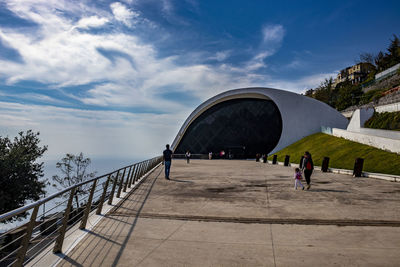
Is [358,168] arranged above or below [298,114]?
below

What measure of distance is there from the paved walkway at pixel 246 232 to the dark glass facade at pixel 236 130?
1338 inches

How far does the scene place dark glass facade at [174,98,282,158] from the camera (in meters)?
42.4

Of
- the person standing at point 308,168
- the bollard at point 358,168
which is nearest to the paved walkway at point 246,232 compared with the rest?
the person standing at point 308,168

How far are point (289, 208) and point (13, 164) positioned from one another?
75.7 ft

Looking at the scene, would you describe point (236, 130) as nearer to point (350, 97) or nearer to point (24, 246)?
point (350, 97)

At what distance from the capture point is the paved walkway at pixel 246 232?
3869mm

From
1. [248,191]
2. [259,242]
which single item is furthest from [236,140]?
[259,242]

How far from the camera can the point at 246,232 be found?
5109 mm

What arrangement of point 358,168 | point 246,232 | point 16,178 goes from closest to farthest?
point 246,232 → point 358,168 → point 16,178

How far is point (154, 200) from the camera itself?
8.27 metres

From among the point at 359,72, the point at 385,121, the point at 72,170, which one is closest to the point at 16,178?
the point at 72,170

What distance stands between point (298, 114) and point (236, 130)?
31.1 ft

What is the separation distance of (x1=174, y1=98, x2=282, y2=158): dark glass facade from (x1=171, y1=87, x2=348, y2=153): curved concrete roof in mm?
1900

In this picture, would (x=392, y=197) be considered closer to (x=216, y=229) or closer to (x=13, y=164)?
(x=216, y=229)
